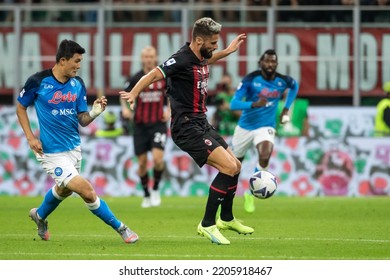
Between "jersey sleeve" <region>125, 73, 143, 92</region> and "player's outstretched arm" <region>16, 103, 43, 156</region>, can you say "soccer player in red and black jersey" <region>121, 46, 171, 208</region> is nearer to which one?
"jersey sleeve" <region>125, 73, 143, 92</region>

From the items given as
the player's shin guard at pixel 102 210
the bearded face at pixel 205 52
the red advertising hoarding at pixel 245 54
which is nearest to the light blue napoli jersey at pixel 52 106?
the player's shin guard at pixel 102 210

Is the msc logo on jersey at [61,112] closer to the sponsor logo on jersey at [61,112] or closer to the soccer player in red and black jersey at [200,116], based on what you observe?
the sponsor logo on jersey at [61,112]

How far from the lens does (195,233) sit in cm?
1471

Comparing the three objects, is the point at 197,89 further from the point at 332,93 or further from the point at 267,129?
the point at 332,93

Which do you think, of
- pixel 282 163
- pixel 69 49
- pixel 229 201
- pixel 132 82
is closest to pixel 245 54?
pixel 282 163

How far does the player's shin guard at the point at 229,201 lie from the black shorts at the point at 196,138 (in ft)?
1.30

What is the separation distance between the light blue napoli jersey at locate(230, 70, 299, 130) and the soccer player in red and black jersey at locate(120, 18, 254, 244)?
4.86m

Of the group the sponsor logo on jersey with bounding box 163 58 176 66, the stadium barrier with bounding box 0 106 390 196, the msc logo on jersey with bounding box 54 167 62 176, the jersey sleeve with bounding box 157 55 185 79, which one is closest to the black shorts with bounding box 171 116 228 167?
the jersey sleeve with bounding box 157 55 185 79

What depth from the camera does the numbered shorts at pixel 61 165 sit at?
12.9 metres

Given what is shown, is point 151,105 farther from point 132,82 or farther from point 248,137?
point 248,137

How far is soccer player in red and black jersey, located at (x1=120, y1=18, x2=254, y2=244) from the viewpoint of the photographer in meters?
12.8

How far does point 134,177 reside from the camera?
24.0m

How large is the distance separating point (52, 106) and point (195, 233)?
274 centimetres
